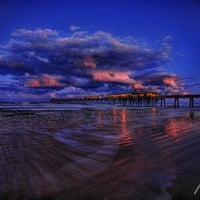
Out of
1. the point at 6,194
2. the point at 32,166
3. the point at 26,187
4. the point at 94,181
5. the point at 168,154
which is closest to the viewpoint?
the point at 6,194

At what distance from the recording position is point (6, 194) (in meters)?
1.96

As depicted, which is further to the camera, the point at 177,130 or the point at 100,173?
the point at 177,130

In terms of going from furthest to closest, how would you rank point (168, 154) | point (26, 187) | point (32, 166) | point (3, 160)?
point (168, 154) < point (3, 160) < point (32, 166) < point (26, 187)

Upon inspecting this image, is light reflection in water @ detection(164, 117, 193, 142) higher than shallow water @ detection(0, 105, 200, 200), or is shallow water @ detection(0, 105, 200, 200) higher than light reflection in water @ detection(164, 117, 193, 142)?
shallow water @ detection(0, 105, 200, 200)

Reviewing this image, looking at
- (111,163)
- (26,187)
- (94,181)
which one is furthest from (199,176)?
(26,187)

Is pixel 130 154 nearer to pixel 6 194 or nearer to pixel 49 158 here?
pixel 49 158

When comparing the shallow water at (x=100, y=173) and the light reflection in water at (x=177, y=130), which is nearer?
the shallow water at (x=100, y=173)

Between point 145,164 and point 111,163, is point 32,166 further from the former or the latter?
point 145,164

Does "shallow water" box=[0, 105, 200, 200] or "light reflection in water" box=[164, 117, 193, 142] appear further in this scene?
"light reflection in water" box=[164, 117, 193, 142]

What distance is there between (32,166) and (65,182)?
113 cm

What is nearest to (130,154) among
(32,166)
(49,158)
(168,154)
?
(168,154)

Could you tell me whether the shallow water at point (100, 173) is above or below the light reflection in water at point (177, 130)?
above

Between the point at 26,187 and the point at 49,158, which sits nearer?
the point at 26,187

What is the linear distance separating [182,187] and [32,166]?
303 centimetres
